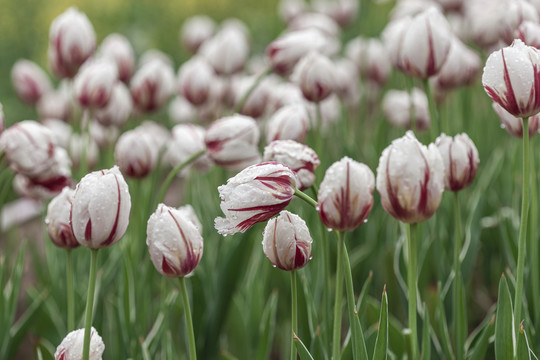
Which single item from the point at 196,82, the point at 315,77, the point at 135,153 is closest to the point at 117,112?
the point at 196,82

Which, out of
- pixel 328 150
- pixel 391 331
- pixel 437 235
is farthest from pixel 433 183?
pixel 328 150

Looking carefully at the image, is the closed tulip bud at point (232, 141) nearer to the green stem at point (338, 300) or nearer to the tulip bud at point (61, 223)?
the tulip bud at point (61, 223)

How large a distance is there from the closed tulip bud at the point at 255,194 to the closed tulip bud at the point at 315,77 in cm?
61

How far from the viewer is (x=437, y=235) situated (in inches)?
50.8

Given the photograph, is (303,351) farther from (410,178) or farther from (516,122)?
(516,122)

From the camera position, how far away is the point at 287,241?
2.66ft

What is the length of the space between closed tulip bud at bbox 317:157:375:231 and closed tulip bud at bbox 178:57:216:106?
0.98m

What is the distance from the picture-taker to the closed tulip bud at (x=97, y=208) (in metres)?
0.80

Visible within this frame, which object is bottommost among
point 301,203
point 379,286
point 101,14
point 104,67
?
point 379,286

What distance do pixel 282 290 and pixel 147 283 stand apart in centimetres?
30

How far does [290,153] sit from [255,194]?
0.16 m

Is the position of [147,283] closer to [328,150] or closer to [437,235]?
[437,235]

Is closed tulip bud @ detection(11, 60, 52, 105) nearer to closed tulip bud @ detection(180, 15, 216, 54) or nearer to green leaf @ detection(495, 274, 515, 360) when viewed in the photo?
closed tulip bud @ detection(180, 15, 216, 54)

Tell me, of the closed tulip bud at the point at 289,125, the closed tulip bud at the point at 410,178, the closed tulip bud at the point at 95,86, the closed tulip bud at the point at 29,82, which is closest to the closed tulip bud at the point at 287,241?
the closed tulip bud at the point at 410,178
